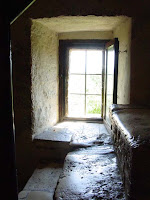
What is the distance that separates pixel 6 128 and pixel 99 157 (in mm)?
1117

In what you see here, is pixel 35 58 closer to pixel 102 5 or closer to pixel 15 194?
pixel 102 5

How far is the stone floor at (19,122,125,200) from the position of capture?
106cm

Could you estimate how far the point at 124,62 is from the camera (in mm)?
1846

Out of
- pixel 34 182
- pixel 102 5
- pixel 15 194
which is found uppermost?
pixel 102 5

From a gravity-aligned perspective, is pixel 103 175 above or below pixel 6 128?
below

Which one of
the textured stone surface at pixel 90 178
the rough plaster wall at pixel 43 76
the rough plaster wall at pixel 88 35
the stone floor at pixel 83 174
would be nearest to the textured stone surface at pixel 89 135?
the stone floor at pixel 83 174

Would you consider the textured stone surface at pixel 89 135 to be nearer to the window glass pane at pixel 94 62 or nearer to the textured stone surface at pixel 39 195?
the textured stone surface at pixel 39 195

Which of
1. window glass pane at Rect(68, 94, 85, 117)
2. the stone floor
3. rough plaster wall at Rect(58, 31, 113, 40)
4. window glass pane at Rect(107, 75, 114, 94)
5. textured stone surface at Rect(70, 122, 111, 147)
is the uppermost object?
rough plaster wall at Rect(58, 31, 113, 40)

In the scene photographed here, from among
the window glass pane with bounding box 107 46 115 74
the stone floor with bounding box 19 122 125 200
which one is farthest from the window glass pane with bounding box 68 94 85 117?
the window glass pane with bounding box 107 46 115 74

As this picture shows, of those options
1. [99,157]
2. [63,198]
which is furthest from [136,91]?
[63,198]

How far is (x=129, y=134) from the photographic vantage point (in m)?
0.87

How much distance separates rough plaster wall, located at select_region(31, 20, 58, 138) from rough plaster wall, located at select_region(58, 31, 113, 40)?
12cm

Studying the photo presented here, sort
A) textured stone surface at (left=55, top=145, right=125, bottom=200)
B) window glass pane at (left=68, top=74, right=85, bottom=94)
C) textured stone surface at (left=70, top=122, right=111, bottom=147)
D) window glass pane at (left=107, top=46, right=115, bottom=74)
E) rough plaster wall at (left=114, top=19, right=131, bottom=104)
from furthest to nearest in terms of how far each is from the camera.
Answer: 1. window glass pane at (left=68, top=74, right=85, bottom=94)
2. window glass pane at (left=107, top=46, right=115, bottom=74)
3. textured stone surface at (left=70, top=122, right=111, bottom=147)
4. rough plaster wall at (left=114, top=19, right=131, bottom=104)
5. textured stone surface at (left=55, top=145, right=125, bottom=200)

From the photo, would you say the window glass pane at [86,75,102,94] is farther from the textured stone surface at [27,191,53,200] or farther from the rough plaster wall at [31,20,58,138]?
the textured stone surface at [27,191,53,200]
